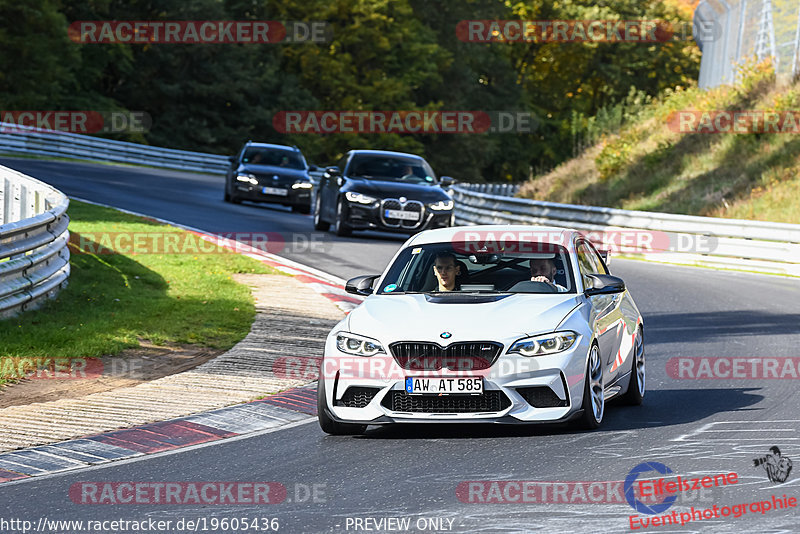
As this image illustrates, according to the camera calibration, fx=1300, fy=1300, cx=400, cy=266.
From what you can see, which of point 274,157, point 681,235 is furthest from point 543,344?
point 274,157

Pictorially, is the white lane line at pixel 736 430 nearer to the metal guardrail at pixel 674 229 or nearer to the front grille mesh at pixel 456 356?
the front grille mesh at pixel 456 356

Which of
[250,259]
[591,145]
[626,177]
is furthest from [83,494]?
[591,145]

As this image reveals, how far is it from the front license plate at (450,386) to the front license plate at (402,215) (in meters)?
15.6

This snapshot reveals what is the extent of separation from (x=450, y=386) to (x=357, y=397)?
0.68 metres

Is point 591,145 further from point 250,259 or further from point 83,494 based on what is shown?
point 83,494

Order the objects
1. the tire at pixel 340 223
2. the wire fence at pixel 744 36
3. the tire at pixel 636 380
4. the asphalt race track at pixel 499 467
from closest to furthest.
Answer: the asphalt race track at pixel 499 467, the tire at pixel 636 380, the tire at pixel 340 223, the wire fence at pixel 744 36

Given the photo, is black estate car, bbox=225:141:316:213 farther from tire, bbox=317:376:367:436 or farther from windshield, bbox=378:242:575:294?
tire, bbox=317:376:367:436

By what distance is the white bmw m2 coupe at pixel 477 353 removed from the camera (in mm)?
8352

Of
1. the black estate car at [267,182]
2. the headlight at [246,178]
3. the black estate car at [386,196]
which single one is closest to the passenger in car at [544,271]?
the black estate car at [386,196]

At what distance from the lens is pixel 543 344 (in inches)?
332

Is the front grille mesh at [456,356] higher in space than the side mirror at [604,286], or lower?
lower

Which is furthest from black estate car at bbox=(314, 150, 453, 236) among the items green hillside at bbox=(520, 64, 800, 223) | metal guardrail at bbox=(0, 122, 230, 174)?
metal guardrail at bbox=(0, 122, 230, 174)

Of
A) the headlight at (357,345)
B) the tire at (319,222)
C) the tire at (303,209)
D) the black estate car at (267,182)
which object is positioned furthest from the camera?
the tire at (303,209)

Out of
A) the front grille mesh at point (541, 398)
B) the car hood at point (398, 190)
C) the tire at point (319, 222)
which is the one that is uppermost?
the car hood at point (398, 190)
